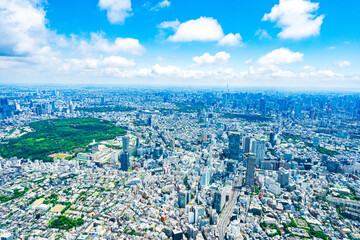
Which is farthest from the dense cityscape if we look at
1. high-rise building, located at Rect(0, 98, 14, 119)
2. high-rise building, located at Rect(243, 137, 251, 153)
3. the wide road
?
high-rise building, located at Rect(0, 98, 14, 119)

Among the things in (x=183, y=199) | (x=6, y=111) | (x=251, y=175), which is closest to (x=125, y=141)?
(x=183, y=199)

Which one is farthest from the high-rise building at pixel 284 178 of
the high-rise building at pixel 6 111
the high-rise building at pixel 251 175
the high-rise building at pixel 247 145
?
the high-rise building at pixel 6 111

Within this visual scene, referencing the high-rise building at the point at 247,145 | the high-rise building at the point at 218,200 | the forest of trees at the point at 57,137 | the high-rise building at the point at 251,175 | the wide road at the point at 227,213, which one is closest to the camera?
the wide road at the point at 227,213

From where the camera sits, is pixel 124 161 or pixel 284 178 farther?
pixel 124 161

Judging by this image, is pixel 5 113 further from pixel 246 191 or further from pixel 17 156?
pixel 246 191

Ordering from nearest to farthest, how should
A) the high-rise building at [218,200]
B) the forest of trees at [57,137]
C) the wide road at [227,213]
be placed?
the wide road at [227,213] < the high-rise building at [218,200] < the forest of trees at [57,137]

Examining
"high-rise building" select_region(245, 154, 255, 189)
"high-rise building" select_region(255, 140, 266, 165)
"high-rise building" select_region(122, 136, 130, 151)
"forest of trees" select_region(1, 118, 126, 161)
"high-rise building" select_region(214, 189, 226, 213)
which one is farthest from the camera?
"forest of trees" select_region(1, 118, 126, 161)

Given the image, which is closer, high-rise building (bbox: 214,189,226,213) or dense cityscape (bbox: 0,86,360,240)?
dense cityscape (bbox: 0,86,360,240)

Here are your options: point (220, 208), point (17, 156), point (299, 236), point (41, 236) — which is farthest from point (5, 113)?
point (299, 236)

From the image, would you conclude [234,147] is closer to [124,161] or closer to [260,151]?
[260,151]

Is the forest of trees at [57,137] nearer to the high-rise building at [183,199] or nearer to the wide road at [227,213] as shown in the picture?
the high-rise building at [183,199]

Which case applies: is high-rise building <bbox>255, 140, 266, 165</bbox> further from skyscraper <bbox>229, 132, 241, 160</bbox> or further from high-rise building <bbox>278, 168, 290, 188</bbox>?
high-rise building <bbox>278, 168, 290, 188</bbox>
